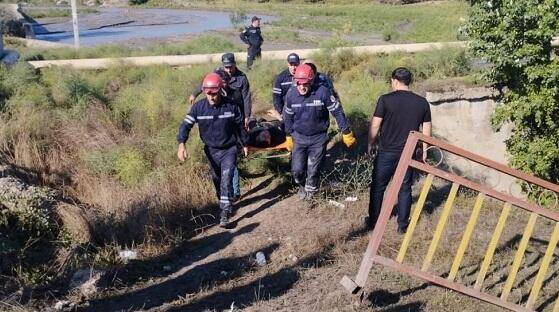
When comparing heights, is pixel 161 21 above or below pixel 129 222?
below

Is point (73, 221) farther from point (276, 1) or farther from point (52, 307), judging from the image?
point (276, 1)

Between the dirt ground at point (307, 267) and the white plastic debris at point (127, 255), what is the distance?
171mm

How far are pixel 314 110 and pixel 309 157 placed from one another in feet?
1.92

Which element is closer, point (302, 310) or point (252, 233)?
point (302, 310)

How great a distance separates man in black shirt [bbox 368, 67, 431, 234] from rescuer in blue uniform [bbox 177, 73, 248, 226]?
1602 millimetres

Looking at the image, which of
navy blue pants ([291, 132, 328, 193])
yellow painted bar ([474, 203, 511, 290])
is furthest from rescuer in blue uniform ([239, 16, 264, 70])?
yellow painted bar ([474, 203, 511, 290])

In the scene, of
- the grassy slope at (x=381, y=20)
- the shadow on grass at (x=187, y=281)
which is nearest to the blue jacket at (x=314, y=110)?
the shadow on grass at (x=187, y=281)

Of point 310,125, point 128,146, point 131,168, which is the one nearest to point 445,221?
point 310,125

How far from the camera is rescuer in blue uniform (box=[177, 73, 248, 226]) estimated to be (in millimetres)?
6551

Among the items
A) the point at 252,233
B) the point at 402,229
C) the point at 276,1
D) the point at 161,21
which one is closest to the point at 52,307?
the point at 252,233

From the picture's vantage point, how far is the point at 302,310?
468 centimetres

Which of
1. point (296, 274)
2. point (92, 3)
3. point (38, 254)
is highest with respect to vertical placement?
point (296, 274)

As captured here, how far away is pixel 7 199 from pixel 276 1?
200 ft

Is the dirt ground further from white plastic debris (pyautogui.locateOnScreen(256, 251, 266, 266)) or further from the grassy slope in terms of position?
the grassy slope
